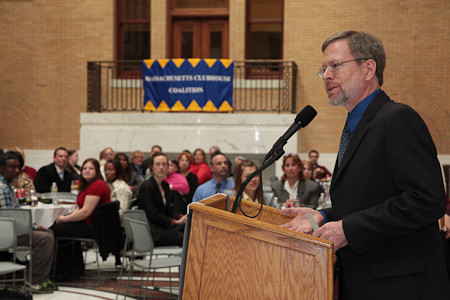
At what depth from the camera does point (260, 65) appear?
48.9ft

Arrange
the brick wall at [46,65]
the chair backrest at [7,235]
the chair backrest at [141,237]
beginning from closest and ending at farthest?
the chair backrest at [7,235], the chair backrest at [141,237], the brick wall at [46,65]

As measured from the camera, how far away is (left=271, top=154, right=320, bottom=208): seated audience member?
7.53m

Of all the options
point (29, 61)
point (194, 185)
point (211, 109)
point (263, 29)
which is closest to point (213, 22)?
point (263, 29)

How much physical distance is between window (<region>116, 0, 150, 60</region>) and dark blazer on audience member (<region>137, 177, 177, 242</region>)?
9.16 m

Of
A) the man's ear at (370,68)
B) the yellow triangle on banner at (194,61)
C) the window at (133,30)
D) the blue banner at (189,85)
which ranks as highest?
the window at (133,30)

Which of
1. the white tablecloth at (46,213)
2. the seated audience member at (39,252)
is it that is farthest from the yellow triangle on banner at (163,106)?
the seated audience member at (39,252)

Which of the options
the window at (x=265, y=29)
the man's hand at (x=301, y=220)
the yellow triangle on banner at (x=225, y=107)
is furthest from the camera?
the window at (x=265, y=29)

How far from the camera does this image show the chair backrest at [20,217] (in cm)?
610

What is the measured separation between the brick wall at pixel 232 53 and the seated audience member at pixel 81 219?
8167mm

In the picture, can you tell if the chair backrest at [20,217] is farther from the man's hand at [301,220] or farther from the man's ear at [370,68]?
the man's ear at [370,68]

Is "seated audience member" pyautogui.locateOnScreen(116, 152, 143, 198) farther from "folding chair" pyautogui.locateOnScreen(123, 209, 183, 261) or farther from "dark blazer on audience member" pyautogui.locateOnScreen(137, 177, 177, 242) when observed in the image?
"folding chair" pyautogui.locateOnScreen(123, 209, 183, 261)

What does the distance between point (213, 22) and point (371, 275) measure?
46.6 feet

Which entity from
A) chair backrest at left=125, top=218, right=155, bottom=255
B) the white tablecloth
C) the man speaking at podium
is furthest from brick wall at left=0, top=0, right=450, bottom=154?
the man speaking at podium

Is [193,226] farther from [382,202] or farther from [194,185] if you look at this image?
[194,185]
